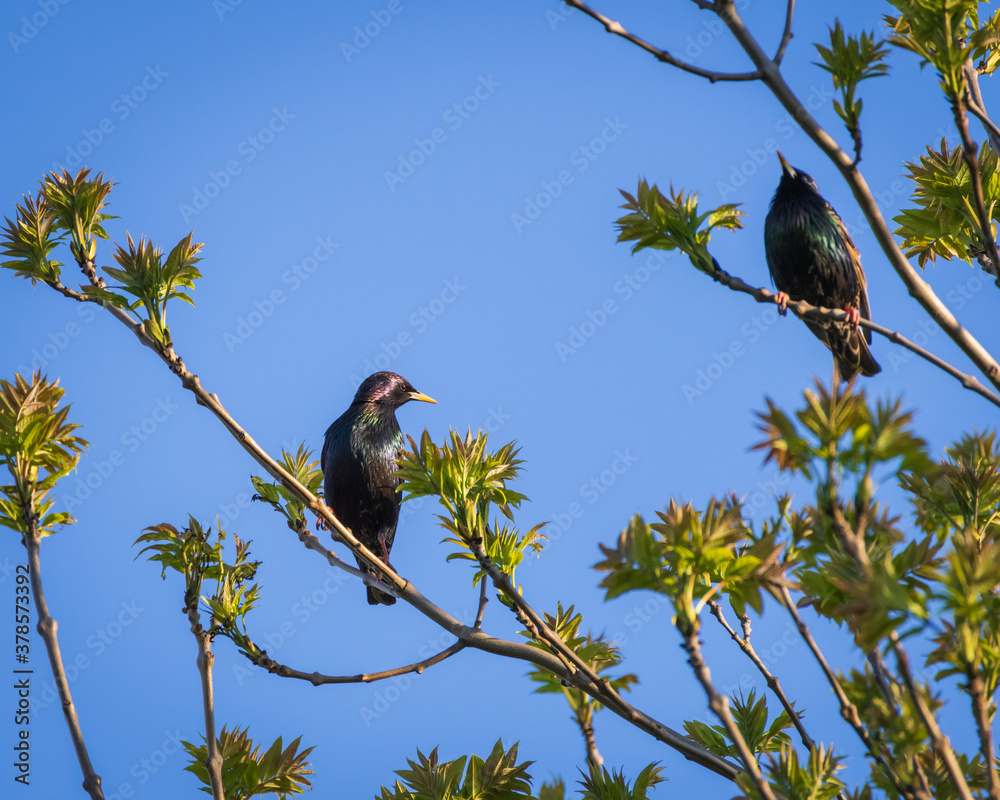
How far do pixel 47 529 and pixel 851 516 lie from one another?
2.22m

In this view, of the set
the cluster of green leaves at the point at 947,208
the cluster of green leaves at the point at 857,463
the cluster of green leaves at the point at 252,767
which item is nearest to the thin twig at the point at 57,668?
the cluster of green leaves at the point at 252,767

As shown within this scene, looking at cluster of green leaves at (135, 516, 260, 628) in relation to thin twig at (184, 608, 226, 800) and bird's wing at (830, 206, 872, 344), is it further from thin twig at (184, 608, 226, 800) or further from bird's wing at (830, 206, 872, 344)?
bird's wing at (830, 206, 872, 344)

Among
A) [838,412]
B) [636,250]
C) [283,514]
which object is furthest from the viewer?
[283,514]

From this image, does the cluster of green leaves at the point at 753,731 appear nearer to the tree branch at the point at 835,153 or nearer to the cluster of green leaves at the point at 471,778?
the cluster of green leaves at the point at 471,778

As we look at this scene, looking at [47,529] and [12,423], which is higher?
[12,423]

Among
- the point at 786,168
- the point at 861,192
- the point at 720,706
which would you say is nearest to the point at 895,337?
the point at 861,192

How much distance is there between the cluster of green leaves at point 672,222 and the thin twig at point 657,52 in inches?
20.0

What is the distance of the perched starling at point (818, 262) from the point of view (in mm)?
6008

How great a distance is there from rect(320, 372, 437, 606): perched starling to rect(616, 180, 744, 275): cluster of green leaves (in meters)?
3.68

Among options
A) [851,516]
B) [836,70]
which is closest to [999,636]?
[851,516]

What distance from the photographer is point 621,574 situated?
82.9 inches

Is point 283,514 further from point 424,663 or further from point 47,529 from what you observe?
point 47,529

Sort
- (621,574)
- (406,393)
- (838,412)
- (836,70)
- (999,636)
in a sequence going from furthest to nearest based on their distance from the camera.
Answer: (406,393) → (836,70) → (999,636) → (621,574) → (838,412)

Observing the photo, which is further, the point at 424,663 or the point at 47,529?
the point at 424,663
